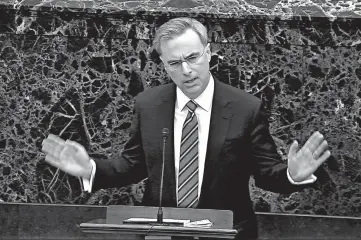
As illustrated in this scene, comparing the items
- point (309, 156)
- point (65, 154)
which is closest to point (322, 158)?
point (309, 156)

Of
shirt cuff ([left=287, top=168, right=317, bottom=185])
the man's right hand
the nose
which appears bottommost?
shirt cuff ([left=287, top=168, right=317, bottom=185])

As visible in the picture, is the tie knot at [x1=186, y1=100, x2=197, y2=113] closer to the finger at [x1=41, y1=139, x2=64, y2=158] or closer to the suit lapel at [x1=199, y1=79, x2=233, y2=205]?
the suit lapel at [x1=199, y1=79, x2=233, y2=205]

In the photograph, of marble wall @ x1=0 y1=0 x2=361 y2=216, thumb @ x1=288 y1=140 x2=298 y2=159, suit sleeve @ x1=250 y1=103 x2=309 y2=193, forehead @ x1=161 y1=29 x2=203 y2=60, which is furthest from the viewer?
marble wall @ x1=0 y1=0 x2=361 y2=216

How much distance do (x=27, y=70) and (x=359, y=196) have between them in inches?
99.9

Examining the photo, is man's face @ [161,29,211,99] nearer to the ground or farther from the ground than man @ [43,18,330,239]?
farther from the ground

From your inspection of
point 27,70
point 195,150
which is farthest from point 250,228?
point 27,70

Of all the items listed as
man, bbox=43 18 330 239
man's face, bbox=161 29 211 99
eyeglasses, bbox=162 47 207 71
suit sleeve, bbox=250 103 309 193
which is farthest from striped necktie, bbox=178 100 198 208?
suit sleeve, bbox=250 103 309 193

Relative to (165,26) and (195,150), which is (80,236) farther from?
(165,26)

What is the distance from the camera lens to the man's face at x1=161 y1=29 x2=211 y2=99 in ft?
19.0

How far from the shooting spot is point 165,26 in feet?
19.3

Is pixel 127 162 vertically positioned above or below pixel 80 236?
above

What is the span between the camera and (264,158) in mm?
5750

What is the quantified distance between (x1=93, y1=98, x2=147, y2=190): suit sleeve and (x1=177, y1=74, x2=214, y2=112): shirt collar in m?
0.31

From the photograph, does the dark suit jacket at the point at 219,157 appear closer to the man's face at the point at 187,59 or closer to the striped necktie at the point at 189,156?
the striped necktie at the point at 189,156
